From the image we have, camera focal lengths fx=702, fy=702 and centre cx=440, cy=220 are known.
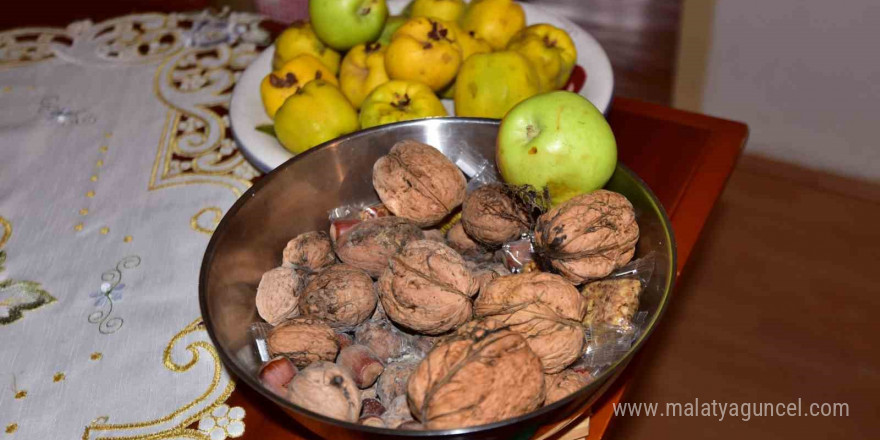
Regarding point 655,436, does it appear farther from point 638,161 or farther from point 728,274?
point 638,161

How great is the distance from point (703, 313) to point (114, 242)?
1262 millimetres

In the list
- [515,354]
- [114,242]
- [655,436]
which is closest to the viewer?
[515,354]

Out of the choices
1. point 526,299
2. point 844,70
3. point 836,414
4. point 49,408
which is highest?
point 526,299

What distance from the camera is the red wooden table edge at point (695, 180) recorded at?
2.55 ft

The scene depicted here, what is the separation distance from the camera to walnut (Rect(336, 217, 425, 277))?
2.54 ft

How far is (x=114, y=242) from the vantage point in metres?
0.98

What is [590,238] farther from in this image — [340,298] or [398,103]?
[398,103]

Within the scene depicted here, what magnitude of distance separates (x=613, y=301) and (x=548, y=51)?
486 millimetres

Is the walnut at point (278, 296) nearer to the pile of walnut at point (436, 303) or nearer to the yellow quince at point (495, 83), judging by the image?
the pile of walnut at point (436, 303)

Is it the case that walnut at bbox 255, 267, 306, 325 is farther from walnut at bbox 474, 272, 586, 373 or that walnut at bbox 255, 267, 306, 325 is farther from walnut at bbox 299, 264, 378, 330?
walnut at bbox 474, 272, 586, 373

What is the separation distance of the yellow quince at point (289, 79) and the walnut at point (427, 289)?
1.52 feet

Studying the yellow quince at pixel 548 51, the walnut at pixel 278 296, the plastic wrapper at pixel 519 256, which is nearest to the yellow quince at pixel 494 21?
the yellow quince at pixel 548 51

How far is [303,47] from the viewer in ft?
3.82

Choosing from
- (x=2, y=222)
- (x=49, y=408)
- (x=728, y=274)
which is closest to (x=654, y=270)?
(x=49, y=408)
